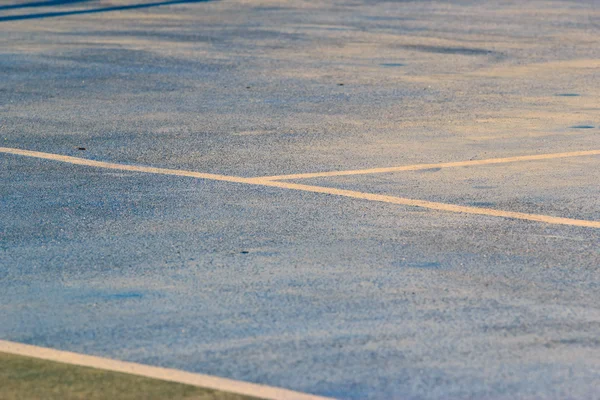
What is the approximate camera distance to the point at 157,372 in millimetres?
4980

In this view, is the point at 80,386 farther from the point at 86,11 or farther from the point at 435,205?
the point at 86,11

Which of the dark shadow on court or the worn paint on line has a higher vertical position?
the worn paint on line

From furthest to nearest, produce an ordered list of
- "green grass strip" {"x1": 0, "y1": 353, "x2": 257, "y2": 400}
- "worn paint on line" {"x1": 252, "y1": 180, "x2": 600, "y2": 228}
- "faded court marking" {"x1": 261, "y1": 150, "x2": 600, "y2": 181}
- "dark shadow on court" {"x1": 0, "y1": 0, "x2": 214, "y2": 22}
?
"dark shadow on court" {"x1": 0, "y1": 0, "x2": 214, "y2": 22} < "faded court marking" {"x1": 261, "y1": 150, "x2": 600, "y2": 181} < "worn paint on line" {"x1": 252, "y1": 180, "x2": 600, "y2": 228} < "green grass strip" {"x1": 0, "y1": 353, "x2": 257, "y2": 400}

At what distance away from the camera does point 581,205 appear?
805 centimetres

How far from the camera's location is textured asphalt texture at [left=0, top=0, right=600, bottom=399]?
5254 millimetres

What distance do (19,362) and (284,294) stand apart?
152 centimetres

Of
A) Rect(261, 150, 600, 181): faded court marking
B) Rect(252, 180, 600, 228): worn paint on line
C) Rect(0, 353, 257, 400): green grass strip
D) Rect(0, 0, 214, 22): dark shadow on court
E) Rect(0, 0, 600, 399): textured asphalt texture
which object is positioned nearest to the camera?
Rect(0, 353, 257, 400): green grass strip

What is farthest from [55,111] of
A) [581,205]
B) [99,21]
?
[99,21]

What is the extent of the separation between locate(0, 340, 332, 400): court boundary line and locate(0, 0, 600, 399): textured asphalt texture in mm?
84

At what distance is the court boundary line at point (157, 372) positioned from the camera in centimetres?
477

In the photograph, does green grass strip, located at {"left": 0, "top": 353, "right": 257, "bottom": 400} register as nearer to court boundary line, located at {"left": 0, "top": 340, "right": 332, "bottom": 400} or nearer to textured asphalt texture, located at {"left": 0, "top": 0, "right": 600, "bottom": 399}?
court boundary line, located at {"left": 0, "top": 340, "right": 332, "bottom": 400}

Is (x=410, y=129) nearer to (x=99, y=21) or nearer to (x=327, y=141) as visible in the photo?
(x=327, y=141)

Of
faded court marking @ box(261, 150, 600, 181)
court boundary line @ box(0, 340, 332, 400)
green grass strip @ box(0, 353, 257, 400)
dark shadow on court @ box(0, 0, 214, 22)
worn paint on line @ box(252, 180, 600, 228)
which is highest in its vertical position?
green grass strip @ box(0, 353, 257, 400)

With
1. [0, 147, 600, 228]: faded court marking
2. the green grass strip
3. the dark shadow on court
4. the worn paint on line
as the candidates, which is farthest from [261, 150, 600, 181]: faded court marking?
the dark shadow on court
